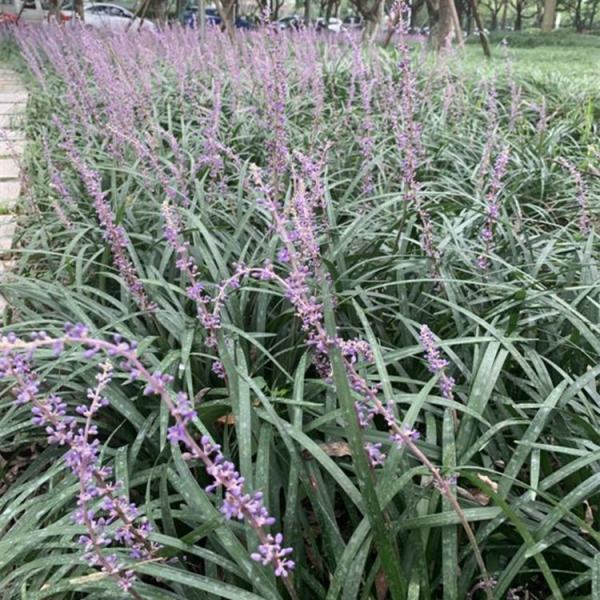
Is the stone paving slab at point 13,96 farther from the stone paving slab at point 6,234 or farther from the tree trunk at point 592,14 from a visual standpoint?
the tree trunk at point 592,14

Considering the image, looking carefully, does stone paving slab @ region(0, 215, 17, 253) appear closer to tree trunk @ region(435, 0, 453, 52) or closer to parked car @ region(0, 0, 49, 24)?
tree trunk @ region(435, 0, 453, 52)

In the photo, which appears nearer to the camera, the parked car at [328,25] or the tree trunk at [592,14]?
the parked car at [328,25]

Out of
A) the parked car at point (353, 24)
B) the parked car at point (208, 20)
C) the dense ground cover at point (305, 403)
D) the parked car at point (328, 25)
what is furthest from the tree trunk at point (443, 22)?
the dense ground cover at point (305, 403)

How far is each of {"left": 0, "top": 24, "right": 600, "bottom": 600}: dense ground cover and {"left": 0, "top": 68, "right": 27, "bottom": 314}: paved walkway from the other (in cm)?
31

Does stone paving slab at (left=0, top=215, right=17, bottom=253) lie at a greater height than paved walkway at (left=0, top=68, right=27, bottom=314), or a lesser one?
lesser

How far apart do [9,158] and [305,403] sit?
4.99 metres

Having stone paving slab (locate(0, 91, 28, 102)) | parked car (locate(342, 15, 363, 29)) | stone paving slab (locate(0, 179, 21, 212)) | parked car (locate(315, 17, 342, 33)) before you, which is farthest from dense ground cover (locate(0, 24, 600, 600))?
stone paving slab (locate(0, 91, 28, 102))

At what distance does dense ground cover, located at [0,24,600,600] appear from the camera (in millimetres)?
1377

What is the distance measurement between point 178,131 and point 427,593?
14.4 ft

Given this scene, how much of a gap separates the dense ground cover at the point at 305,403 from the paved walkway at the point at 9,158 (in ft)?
1.03

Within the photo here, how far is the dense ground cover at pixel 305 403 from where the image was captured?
1.38 meters

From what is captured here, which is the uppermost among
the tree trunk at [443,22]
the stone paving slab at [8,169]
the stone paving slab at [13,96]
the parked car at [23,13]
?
the parked car at [23,13]

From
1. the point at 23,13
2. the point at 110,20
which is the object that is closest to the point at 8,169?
the point at 110,20

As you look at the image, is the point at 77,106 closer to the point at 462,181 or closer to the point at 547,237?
the point at 462,181
